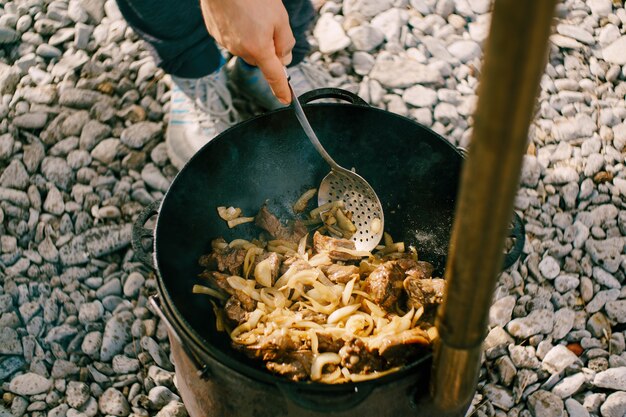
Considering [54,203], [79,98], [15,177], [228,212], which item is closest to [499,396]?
[228,212]

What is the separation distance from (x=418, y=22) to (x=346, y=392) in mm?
3068

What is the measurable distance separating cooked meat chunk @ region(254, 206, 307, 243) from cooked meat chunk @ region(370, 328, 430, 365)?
81 cm

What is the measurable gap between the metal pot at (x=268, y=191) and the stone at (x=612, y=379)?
0.83 m

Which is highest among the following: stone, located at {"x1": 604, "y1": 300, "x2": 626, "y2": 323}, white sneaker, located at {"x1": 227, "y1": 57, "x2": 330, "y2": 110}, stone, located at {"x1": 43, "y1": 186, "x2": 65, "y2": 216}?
white sneaker, located at {"x1": 227, "y1": 57, "x2": 330, "y2": 110}

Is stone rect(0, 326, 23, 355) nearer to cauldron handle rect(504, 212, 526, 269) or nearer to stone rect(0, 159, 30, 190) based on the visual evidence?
stone rect(0, 159, 30, 190)

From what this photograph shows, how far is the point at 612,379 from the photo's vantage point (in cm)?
269

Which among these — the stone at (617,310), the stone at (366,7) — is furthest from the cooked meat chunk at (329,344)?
the stone at (366,7)

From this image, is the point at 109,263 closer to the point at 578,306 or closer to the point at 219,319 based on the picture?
the point at 219,319

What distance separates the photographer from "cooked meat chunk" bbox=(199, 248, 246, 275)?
252 cm

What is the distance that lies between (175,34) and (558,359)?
8.42 ft

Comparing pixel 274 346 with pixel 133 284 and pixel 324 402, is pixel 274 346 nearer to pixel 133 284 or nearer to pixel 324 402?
pixel 324 402

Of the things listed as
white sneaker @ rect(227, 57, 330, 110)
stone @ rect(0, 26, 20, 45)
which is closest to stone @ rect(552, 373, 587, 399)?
white sneaker @ rect(227, 57, 330, 110)

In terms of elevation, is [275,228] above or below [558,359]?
above

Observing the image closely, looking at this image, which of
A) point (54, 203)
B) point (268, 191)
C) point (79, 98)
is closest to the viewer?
point (268, 191)
